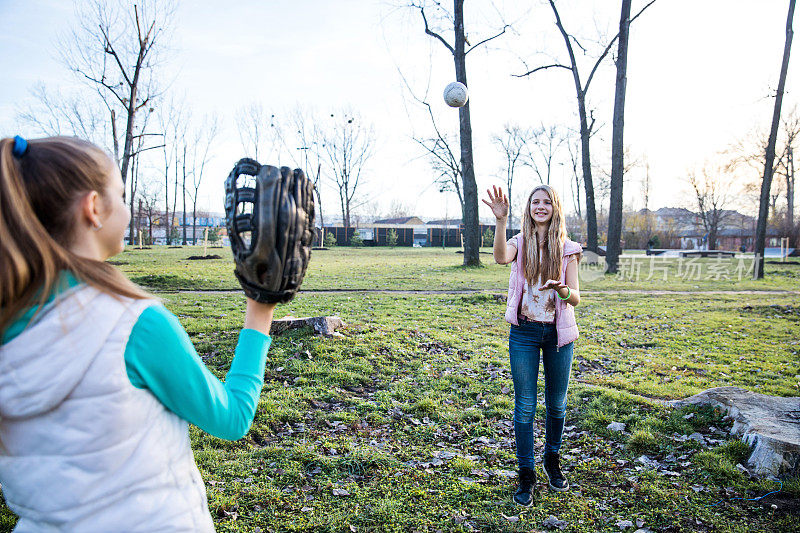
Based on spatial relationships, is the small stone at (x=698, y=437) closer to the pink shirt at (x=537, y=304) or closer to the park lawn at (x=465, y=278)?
the pink shirt at (x=537, y=304)

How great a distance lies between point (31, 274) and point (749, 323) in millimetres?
11948

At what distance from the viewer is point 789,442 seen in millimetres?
3912

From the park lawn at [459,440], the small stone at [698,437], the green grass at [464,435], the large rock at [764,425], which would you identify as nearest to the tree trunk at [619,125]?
the green grass at [464,435]

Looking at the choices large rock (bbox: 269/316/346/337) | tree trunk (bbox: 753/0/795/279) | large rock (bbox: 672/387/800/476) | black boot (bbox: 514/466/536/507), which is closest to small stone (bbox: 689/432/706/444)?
large rock (bbox: 672/387/800/476)

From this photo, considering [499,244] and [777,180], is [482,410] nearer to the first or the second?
[499,244]

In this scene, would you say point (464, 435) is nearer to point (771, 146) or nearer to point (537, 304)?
point (537, 304)

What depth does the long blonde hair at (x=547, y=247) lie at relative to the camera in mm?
3783

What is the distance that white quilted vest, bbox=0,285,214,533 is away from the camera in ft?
3.55

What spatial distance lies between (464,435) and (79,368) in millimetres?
4174

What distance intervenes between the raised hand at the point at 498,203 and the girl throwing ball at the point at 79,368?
2.91m

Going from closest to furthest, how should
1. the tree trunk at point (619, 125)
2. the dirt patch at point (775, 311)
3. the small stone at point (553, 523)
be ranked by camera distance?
1. the small stone at point (553, 523)
2. the dirt patch at point (775, 311)
3. the tree trunk at point (619, 125)

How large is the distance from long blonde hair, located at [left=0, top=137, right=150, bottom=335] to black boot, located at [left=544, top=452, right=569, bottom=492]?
137 inches

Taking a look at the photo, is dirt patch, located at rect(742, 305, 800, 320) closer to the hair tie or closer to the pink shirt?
the pink shirt

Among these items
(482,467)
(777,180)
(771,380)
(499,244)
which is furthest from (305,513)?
(777,180)
